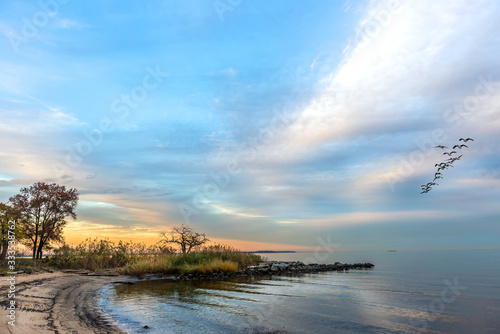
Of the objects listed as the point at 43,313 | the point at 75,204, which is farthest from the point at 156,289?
the point at 75,204

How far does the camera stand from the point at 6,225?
3253 centimetres

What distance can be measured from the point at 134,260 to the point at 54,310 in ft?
72.1

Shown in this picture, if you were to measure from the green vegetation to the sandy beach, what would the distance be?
10.2 m

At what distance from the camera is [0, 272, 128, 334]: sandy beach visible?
9.60m

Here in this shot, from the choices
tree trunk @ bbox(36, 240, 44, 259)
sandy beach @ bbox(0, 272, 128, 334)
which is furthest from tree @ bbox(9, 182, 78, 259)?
sandy beach @ bbox(0, 272, 128, 334)

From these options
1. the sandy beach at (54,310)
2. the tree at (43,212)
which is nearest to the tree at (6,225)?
the tree at (43,212)

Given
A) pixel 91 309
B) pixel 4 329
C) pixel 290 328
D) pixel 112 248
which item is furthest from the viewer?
pixel 112 248

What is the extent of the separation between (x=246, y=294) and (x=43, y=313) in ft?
39.3

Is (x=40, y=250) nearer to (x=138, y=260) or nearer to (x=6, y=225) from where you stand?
(x=6, y=225)

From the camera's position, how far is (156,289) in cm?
2153

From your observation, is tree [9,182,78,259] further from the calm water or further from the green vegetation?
the calm water

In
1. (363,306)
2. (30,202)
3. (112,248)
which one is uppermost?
(30,202)

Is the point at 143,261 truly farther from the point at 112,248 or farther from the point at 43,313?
the point at 43,313

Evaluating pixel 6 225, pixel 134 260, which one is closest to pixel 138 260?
pixel 134 260
